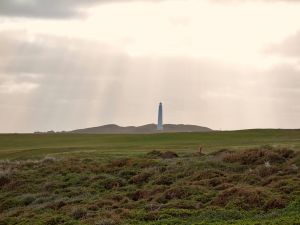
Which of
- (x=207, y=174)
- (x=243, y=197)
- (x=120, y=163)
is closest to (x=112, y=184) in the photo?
(x=207, y=174)

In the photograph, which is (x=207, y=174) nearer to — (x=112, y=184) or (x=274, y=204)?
(x=112, y=184)

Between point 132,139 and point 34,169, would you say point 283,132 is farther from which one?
point 34,169

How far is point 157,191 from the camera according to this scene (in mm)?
29984

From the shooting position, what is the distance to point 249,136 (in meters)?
83.7

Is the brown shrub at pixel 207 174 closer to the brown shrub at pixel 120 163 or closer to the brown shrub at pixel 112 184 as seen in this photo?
the brown shrub at pixel 112 184

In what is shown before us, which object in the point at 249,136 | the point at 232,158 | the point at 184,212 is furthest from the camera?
the point at 249,136

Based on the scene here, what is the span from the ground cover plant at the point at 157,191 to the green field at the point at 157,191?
32 millimetres

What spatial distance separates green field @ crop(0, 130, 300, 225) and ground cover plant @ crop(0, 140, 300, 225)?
32 mm

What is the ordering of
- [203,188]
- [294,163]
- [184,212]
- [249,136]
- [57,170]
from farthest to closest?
1. [249,136]
2. [57,170]
3. [294,163]
4. [203,188]
5. [184,212]

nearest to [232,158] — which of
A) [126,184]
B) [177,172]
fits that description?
[177,172]

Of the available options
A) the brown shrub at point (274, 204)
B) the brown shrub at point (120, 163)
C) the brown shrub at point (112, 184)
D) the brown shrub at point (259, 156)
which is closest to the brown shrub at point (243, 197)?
the brown shrub at point (274, 204)

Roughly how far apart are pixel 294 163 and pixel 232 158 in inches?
180

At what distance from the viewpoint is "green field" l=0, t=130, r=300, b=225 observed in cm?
2414

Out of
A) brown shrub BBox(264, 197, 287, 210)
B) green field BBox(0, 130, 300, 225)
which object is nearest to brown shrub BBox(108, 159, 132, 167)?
green field BBox(0, 130, 300, 225)
